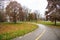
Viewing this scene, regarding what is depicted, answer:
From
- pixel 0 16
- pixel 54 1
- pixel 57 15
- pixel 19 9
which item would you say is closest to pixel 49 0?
pixel 54 1

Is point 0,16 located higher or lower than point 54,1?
lower

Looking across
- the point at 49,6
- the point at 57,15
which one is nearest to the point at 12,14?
the point at 49,6

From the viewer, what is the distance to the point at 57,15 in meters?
59.8

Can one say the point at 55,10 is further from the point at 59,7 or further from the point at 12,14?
the point at 12,14

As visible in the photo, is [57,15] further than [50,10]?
No

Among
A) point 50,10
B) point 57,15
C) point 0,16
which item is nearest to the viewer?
point 57,15

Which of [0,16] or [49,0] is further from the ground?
[49,0]

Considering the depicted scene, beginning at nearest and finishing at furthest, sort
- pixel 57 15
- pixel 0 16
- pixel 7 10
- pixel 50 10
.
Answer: pixel 57 15 < pixel 50 10 < pixel 7 10 < pixel 0 16

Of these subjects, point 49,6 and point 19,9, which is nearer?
point 49,6

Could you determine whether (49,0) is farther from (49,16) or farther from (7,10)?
(7,10)

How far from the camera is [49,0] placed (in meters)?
64.4

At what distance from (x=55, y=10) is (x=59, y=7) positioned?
183 centimetres

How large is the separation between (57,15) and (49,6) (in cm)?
611

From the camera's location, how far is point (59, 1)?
62.9 meters
